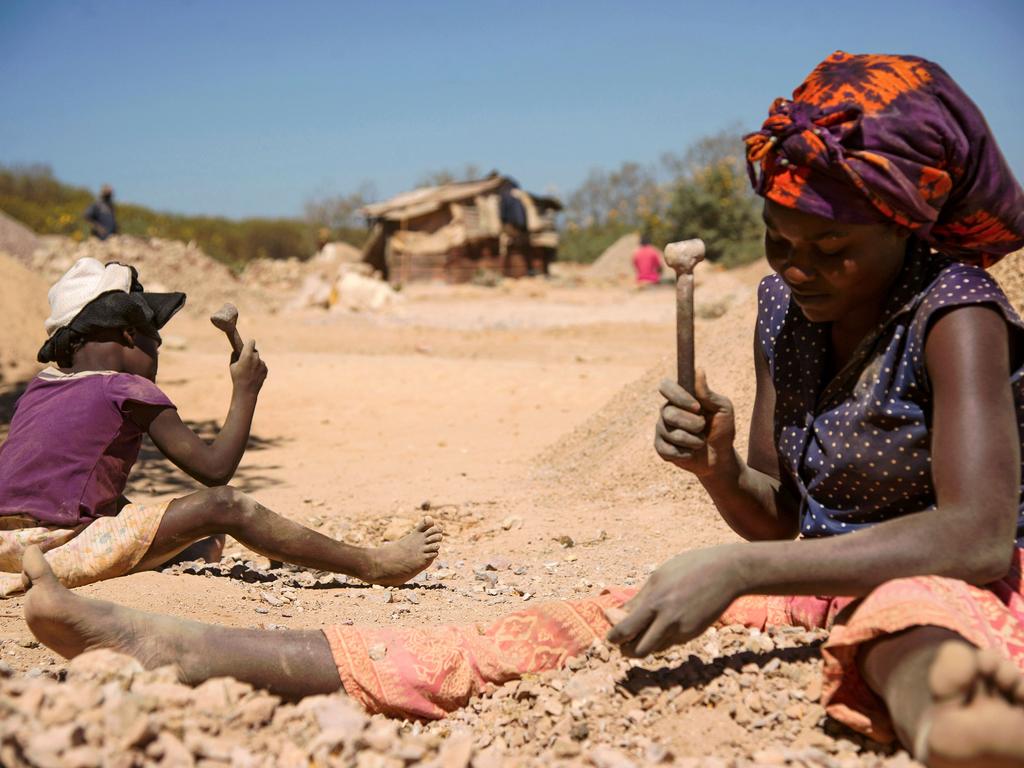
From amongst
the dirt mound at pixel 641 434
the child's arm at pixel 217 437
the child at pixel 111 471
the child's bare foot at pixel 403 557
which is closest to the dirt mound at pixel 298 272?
the dirt mound at pixel 641 434

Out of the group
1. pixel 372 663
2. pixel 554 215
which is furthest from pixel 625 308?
pixel 372 663

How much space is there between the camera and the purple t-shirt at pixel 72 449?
10.6 ft

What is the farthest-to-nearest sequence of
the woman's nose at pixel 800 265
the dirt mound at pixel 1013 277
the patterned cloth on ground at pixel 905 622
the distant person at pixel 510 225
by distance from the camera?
the distant person at pixel 510 225 < the dirt mound at pixel 1013 277 < the woman's nose at pixel 800 265 < the patterned cloth on ground at pixel 905 622

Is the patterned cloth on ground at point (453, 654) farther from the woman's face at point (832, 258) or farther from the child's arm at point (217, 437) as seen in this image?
the child's arm at point (217, 437)

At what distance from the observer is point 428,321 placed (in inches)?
635

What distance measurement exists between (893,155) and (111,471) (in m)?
2.62

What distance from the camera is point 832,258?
204 cm

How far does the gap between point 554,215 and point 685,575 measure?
25538mm

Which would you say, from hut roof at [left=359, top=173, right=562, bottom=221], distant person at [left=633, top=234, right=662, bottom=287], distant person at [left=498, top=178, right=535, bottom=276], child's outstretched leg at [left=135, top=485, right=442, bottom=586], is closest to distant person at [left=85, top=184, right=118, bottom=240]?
hut roof at [left=359, top=173, right=562, bottom=221]

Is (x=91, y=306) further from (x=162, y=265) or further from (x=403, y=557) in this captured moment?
(x=162, y=265)

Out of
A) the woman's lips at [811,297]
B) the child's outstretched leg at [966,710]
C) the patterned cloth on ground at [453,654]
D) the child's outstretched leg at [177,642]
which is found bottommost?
the patterned cloth on ground at [453,654]

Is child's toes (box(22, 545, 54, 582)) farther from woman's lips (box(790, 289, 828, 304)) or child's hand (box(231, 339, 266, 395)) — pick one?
woman's lips (box(790, 289, 828, 304))

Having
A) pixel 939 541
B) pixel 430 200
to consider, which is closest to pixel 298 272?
pixel 430 200

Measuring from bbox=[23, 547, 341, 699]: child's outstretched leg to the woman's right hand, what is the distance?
923 millimetres
